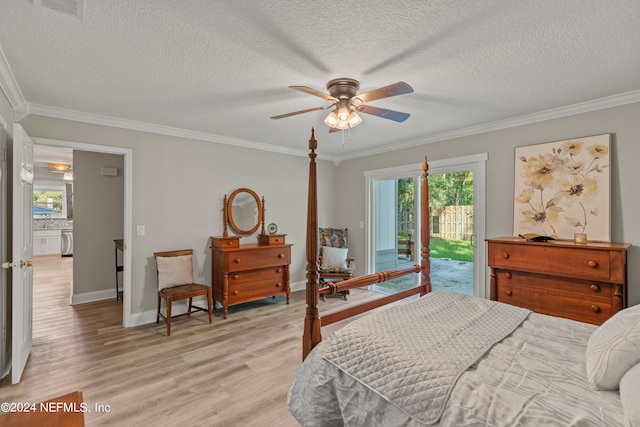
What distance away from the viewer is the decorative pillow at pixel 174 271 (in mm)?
3529

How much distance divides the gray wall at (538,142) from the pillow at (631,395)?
7.60 feet

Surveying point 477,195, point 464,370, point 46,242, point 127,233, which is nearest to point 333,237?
point 477,195

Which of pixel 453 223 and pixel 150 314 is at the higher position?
pixel 453 223

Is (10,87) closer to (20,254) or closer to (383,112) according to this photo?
(20,254)

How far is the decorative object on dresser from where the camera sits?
3.84m

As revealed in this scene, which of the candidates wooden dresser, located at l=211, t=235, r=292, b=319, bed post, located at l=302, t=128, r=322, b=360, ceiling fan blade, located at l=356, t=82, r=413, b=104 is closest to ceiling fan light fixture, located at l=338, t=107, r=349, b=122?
ceiling fan blade, located at l=356, t=82, r=413, b=104

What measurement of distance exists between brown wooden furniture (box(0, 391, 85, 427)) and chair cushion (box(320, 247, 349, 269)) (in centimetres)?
368

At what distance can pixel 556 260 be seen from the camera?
263 centimetres

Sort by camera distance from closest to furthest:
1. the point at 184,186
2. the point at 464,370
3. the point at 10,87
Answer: the point at 464,370 < the point at 10,87 < the point at 184,186

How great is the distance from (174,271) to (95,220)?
82.5 inches

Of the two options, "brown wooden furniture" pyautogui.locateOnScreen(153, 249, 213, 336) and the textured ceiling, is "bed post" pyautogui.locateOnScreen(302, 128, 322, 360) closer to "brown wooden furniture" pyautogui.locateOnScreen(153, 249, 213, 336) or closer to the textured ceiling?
the textured ceiling

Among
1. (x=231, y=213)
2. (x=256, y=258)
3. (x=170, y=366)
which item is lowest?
(x=170, y=366)

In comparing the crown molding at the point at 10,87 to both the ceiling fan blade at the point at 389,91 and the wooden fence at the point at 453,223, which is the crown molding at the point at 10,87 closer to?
the ceiling fan blade at the point at 389,91

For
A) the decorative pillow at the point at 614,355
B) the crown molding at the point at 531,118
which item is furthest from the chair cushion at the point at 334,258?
the decorative pillow at the point at 614,355
